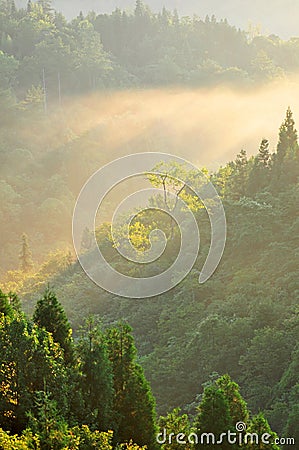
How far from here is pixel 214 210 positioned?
22.5 meters

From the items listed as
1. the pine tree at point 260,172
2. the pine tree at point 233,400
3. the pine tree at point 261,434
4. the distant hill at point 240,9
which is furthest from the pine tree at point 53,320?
the distant hill at point 240,9

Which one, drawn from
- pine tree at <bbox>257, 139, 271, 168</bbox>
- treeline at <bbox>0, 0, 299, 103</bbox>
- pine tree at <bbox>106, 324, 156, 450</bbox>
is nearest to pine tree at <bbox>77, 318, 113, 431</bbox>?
pine tree at <bbox>106, 324, 156, 450</bbox>

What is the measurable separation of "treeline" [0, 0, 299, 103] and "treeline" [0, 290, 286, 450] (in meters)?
56.8

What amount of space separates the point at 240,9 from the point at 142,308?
15322 cm

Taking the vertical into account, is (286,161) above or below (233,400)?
above

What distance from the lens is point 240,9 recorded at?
524ft

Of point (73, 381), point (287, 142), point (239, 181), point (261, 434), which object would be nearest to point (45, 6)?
point (239, 181)

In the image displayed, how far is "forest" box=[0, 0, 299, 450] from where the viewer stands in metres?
9.45

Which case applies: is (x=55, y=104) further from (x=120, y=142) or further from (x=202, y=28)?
(x=202, y=28)

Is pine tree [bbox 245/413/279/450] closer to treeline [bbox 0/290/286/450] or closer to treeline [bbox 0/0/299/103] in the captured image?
treeline [bbox 0/290/286/450]

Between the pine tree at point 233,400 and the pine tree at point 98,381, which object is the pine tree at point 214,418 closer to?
the pine tree at point 233,400

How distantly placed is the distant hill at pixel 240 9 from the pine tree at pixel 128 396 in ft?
470

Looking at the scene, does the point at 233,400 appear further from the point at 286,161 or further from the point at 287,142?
the point at 287,142

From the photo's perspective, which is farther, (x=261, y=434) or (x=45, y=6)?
(x=45, y=6)
